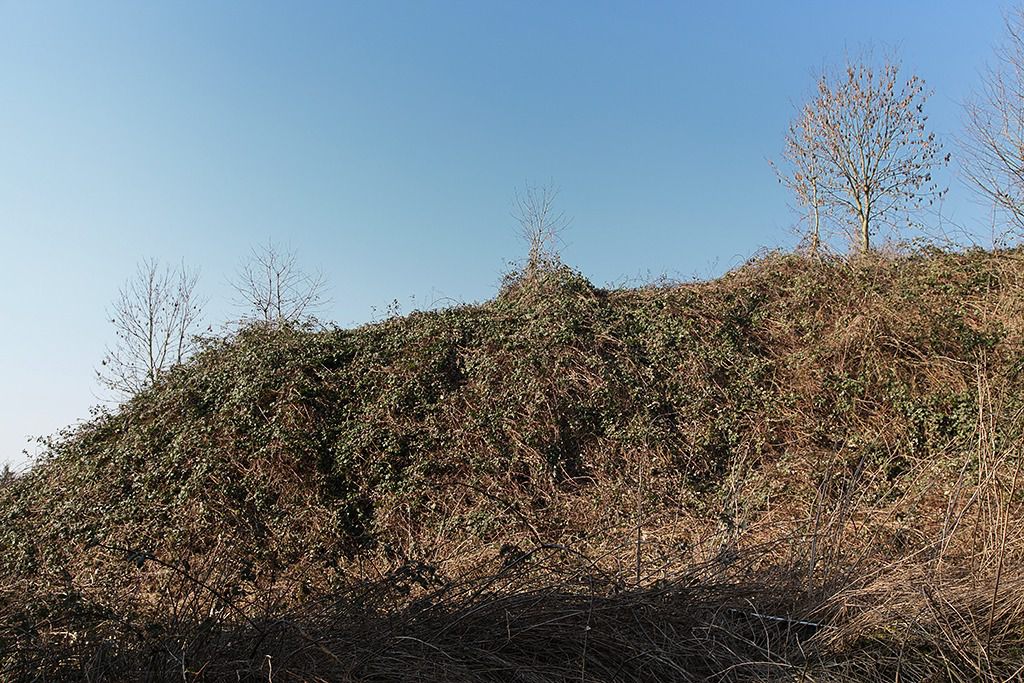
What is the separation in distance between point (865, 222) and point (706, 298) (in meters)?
6.02

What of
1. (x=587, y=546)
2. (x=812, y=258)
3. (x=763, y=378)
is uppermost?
(x=812, y=258)

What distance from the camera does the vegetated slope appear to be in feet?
11.6

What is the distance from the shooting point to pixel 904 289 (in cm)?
1040

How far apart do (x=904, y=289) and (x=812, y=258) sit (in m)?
1.82

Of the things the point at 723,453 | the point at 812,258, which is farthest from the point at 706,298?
the point at 723,453

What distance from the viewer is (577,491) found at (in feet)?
28.3

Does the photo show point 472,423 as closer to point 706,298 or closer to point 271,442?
point 271,442

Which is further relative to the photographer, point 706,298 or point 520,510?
point 706,298

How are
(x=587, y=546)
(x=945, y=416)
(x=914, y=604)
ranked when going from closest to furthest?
1. (x=914, y=604)
2. (x=587, y=546)
3. (x=945, y=416)

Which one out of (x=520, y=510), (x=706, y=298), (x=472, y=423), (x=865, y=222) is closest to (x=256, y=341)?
(x=472, y=423)

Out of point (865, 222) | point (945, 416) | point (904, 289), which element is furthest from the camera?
point (865, 222)

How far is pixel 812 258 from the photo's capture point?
1201 cm

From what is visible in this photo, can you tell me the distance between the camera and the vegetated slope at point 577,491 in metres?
3.55

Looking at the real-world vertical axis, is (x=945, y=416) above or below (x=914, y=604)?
above
